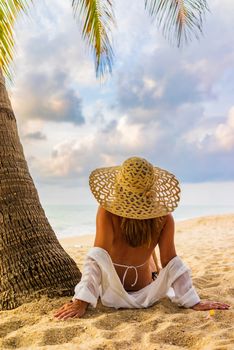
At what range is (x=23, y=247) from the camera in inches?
155

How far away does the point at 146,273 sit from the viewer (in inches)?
150

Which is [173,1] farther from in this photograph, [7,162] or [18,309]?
[18,309]

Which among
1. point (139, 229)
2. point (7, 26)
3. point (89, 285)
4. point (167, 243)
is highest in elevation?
point (7, 26)

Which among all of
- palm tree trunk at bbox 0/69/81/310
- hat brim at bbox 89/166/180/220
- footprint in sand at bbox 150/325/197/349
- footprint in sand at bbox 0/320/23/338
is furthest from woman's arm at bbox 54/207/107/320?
footprint in sand at bbox 150/325/197/349

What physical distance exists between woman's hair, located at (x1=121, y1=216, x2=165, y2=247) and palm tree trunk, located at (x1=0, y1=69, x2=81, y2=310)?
774mm

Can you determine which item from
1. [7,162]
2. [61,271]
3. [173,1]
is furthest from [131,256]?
[173,1]

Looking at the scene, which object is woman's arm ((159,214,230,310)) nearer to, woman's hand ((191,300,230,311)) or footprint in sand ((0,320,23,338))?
woman's hand ((191,300,230,311))

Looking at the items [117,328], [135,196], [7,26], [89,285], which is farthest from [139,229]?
[7,26]

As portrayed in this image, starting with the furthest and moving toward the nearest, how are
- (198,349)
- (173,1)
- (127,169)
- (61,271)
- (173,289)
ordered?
(173,1), (61,271), (173,289), (127,169), (198,349)

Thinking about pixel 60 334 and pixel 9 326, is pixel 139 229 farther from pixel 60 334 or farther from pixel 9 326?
pixel 9 326

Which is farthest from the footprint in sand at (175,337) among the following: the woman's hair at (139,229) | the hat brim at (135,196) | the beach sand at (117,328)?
the hat brim at (135,196)

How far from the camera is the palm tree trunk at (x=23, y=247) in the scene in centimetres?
386

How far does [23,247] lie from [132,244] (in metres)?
0.98

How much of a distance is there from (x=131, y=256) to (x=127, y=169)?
71 cm
